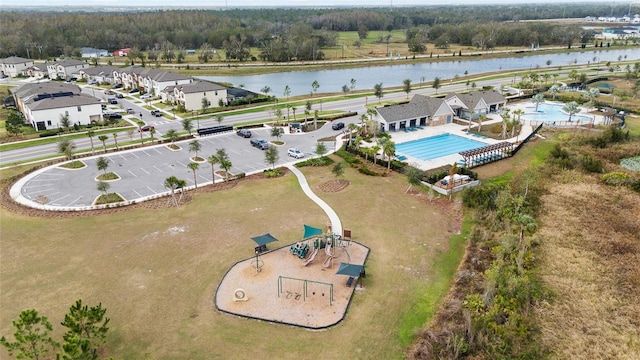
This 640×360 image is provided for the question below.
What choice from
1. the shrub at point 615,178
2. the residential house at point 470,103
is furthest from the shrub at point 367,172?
the residential house at point 470,103

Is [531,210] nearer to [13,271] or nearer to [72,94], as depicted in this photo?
[13,271]

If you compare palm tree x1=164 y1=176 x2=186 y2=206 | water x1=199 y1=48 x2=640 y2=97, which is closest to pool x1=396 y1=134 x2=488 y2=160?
palm tree x1=164 y1=176 x2=186 y2=206

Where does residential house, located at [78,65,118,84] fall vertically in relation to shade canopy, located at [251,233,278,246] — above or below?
above

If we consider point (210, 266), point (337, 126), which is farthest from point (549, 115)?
point (210, 266)

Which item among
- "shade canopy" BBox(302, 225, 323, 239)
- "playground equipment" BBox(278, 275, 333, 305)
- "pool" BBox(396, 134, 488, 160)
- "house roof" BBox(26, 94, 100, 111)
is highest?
"house roof" BBox(26, 94, 100, 111)

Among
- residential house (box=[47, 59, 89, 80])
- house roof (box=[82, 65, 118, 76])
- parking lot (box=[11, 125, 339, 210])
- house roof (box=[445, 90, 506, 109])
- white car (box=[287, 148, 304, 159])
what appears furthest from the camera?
residential house (box=[47, 59, 89, 80])

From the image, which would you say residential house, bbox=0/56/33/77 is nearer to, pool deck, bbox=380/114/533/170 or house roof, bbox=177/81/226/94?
house roof, bbox=177/81/226/94
